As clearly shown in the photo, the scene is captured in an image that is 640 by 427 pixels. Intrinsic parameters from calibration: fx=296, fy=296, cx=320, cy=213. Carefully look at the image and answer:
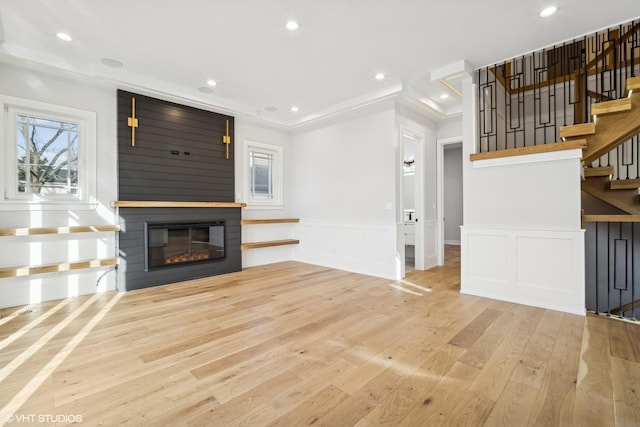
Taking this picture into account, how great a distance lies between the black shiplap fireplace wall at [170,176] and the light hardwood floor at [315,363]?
0.90 metres

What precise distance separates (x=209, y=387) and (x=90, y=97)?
13.7 ft

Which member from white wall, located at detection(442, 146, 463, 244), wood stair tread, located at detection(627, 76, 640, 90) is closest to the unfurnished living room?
wood stair tread, located at detection(627, 76, 640, 90)

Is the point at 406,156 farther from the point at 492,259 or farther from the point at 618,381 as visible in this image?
the point at 618,381

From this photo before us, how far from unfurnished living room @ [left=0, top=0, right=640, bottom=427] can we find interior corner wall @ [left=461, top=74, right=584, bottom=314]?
24 mm

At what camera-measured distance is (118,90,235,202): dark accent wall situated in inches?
164

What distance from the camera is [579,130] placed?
304 centimetres

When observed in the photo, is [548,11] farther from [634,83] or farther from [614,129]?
[614,129]

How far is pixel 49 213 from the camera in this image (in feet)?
12.1

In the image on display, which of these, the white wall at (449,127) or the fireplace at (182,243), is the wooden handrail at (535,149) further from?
the fireplace at (182,243)

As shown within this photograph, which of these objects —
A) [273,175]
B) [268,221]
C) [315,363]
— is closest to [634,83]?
[315,363]

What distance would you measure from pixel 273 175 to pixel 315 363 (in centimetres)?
456

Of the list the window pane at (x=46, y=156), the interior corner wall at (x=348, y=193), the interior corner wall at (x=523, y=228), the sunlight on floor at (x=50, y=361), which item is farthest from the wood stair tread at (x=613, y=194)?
the window pane at (x=46, y=156)

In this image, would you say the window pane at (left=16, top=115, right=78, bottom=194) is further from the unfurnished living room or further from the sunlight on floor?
the sunlight on floor

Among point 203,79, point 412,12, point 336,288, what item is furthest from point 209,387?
point 203,79
